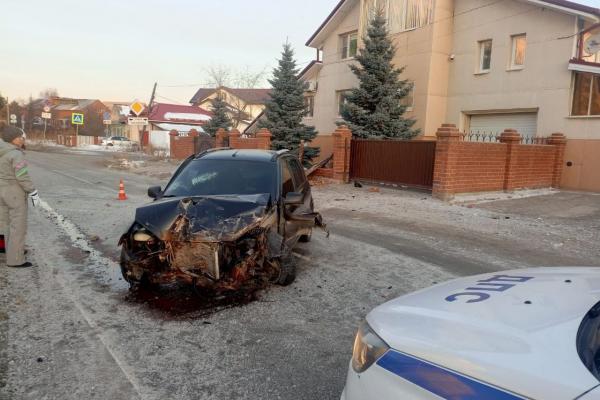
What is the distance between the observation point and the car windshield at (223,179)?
595 cm

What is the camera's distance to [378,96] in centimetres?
1925

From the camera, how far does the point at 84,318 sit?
452 centimetres

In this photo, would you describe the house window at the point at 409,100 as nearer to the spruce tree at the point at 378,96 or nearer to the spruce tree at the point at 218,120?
the spruce tree at the point at 378,96

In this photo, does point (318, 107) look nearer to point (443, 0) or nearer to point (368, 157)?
point (443, 0)

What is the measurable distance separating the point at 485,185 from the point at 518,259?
754 centimetres

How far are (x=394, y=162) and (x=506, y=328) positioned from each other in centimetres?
1416

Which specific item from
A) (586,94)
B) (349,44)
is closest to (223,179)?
(586,94)

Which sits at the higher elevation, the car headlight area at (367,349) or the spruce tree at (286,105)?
the spruce tree at (286,105)

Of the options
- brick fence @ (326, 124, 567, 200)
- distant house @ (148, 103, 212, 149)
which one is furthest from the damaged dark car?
distant house @ (148, 103, 212, 149)

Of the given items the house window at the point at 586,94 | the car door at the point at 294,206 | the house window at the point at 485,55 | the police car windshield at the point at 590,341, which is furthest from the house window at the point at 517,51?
the police car windshield at the point at 590,341

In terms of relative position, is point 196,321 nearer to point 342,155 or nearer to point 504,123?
point 342,155

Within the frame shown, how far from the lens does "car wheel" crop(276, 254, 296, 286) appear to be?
541 centimetres

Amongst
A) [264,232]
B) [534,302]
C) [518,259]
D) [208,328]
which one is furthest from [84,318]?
[518,259]

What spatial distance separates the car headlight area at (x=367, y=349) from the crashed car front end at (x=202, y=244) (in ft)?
8.38
